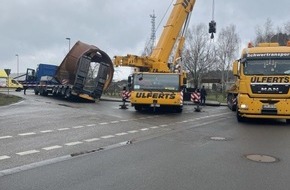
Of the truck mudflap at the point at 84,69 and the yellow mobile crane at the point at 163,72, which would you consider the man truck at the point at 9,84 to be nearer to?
the truck mudflap at the point at 84,69

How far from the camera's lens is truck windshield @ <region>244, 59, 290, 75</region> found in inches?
605

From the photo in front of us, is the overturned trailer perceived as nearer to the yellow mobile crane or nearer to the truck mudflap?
the truck mudflap

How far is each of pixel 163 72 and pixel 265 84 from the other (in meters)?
7.71

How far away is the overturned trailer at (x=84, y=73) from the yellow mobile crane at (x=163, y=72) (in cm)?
488

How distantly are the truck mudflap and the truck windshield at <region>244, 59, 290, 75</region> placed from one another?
14.8m

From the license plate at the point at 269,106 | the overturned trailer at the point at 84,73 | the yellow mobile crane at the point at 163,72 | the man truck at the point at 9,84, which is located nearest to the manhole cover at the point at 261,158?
the license plate at the point at 269,106

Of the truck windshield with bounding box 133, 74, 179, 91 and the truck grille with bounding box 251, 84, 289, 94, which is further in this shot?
the truck windshield with bounding box 133, 74, 179, 91

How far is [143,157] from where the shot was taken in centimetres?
828

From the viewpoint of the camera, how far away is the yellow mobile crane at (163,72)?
20.2 metres

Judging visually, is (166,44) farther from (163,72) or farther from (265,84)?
(265,84)

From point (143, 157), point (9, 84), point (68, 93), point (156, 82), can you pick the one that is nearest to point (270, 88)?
point (156, 82)

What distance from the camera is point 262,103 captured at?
1529cm

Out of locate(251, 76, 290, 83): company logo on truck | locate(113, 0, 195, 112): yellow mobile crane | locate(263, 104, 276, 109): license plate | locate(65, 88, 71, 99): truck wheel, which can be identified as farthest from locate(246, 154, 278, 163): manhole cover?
locate(65, 88, 71, 99): truck wheel

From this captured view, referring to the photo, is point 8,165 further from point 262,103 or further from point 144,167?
point 262,103
